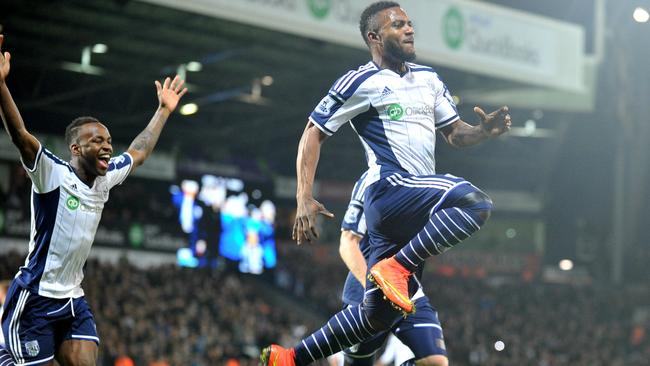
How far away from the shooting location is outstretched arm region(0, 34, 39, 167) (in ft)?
20.7

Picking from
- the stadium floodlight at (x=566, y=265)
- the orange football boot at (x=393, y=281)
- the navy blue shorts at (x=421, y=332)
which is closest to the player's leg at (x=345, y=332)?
the orange football boot at (x=393, y=281)

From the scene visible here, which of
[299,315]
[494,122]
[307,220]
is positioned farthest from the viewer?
[299,315]

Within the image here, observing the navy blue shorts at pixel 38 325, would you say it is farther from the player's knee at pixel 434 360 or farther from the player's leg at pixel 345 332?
the player's knee at pixel 434 360

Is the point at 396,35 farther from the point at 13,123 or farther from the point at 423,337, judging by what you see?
the point at 13,123

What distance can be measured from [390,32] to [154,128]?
2026mm

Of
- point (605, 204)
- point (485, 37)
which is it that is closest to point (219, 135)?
point (485, 37)

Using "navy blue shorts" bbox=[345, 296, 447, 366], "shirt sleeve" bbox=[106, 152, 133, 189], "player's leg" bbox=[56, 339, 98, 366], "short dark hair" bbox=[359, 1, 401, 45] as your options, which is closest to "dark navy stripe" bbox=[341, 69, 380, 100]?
"short dark hair" bbox=[359, 1, 401, 45]

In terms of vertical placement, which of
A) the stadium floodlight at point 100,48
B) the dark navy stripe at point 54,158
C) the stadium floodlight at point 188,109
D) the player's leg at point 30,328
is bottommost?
the stadium floodlight at point 188,109

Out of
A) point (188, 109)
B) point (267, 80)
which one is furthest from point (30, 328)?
point (188, 109)

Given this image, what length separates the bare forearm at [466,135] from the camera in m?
6.90

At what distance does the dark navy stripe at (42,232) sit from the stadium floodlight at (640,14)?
26249 millimetres

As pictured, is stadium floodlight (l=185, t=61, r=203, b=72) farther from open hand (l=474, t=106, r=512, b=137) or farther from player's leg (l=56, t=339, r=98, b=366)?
open hand (l=474, t=106, r=512, b=137)

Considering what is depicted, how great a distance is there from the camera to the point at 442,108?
7.00 metres

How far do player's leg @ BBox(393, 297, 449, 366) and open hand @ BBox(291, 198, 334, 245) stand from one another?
1228 mm
